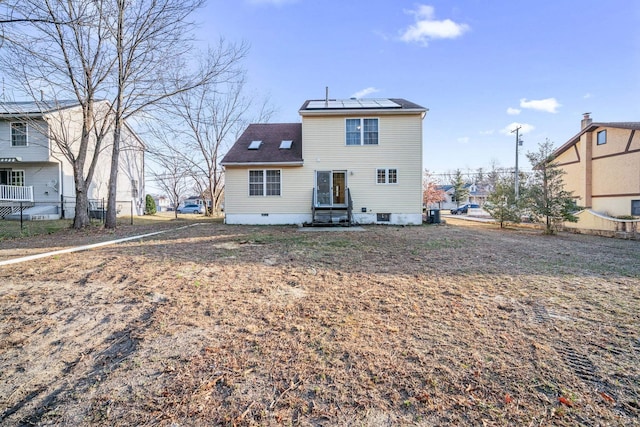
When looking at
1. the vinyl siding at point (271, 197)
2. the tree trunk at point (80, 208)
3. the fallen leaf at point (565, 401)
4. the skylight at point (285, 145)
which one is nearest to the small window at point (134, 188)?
the tree trunk at point (80, 208)

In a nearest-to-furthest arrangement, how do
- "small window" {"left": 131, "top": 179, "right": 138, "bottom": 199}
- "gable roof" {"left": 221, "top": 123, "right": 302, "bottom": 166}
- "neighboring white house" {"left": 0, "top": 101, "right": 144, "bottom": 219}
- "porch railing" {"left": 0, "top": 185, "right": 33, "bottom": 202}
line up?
"gable roof" {"left": 221, "top": 123, "right": 302, "bottom": 166}
"porch railing" {"left": 0, "top": 185, "right": 33, "bottom": 202}
"neighboring white house" {"left": 0, "top": 101, "right": 144, "bottom": 219}
"small window" {"left": 131, "top": 179, "right": 138, "bottom": 199}

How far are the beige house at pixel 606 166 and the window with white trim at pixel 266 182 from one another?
13.6 meters

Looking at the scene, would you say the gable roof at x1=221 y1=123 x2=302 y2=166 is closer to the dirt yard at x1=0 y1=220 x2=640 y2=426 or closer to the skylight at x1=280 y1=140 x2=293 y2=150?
the skylight at x1=280 y1=140 x2=293 y2=150

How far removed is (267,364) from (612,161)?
2218 cm

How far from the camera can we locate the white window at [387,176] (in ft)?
46.5

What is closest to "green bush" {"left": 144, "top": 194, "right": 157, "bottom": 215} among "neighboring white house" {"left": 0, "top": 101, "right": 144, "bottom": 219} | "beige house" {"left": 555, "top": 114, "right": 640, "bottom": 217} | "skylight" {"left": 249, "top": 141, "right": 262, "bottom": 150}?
"neighboring white house" {"left": 0, "top": 101, "right": 144, "bottom": 219}

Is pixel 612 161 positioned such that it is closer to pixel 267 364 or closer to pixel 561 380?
pixel 561 380

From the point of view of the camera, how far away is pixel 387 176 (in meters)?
14.2

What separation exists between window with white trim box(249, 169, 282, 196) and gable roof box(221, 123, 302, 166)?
0.63m

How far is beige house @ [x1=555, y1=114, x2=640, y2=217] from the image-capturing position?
49.1 feet

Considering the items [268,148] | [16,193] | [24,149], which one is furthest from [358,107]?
[16,193]

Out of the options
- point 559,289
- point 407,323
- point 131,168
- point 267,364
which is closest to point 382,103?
point 559,289

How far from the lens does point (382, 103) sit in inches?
585

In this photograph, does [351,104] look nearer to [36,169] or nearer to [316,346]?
[316,346]
